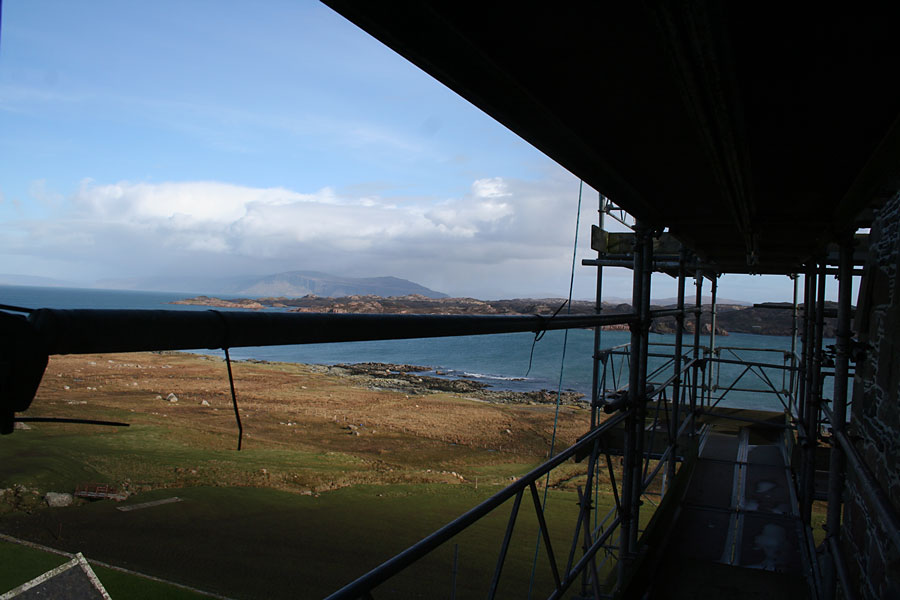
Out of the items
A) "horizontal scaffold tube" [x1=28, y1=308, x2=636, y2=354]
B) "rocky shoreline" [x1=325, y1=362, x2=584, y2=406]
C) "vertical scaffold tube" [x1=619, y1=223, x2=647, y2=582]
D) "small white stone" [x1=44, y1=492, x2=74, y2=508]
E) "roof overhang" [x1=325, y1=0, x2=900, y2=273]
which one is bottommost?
"small white stone" [x1=44, y1=492, x2=74, y2=508]

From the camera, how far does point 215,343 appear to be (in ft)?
3.51

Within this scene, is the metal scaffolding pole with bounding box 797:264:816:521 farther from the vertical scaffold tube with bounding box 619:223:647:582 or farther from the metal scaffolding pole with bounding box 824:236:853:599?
the vertical scaffold tube with bounding box 619:223:647:582

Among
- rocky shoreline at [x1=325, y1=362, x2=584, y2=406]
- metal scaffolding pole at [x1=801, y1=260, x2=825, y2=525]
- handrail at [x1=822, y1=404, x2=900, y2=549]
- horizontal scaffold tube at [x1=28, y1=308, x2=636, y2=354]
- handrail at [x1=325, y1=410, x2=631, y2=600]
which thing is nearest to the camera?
horizontal scaffold tube at [x1=28, y1=308, x2=636, y2=354]

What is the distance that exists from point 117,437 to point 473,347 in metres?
60.9

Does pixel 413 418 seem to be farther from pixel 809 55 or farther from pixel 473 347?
pixel 473 347

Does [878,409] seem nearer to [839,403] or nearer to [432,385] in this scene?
[839,403]

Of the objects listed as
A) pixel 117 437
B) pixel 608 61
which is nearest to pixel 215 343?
pixel 608 61

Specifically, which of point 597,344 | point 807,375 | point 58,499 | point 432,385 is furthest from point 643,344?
point 432,385

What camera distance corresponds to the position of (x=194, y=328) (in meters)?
1.03

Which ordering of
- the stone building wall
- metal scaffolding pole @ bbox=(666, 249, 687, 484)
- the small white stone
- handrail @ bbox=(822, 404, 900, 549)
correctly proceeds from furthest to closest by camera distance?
the small white stone
metal scaffolding pole @ bbox=(666, 249, 687, 484)
the stone building wall
handrail @ bbox=(822, 404, 900, 549)

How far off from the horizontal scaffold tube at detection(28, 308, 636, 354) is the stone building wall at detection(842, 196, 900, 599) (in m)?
3.01

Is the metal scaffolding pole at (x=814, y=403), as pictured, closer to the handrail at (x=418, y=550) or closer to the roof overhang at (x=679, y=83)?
the roof overhang at (x=679, y=83)

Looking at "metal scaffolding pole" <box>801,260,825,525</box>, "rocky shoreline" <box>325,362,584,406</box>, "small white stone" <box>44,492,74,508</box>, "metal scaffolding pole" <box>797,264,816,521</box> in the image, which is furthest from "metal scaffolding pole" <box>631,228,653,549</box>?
"rocky shoreline" <box>325,362,584,406</box>

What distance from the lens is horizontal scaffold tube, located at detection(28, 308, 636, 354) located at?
2.85 feet
